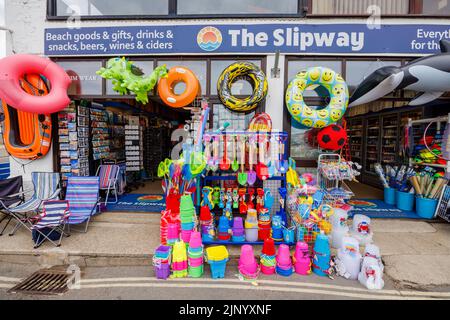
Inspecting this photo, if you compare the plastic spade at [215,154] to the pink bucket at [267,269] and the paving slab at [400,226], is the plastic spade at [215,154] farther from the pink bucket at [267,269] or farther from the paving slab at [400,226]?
the paving slab at [400,226]

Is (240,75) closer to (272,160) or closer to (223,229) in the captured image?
(272,160)

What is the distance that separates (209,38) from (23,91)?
3.79 metres

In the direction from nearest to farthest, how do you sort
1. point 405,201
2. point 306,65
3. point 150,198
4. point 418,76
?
point 418,76, point 306,65, point 405,201, point 150,198

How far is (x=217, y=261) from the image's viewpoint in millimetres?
2984

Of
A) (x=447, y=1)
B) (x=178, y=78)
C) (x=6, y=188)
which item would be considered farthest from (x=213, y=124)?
(x=447, y=1)

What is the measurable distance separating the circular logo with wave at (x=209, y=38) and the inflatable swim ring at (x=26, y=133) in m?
3.77

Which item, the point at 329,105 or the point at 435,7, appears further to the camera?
the point at 435,7

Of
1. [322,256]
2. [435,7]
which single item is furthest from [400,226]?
[435,7]

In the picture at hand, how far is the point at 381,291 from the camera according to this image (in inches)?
113

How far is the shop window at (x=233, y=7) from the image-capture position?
491 cm

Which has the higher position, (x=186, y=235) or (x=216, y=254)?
(x=186, y=235)

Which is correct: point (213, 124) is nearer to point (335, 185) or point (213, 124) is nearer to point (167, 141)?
point (335, 185)

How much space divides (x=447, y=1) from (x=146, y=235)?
7823 mm

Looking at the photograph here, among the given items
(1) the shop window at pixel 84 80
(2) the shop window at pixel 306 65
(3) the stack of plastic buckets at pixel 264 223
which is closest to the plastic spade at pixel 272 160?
(3) the stack of plastic buckets at pixel 264 223
